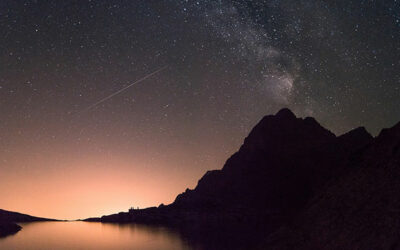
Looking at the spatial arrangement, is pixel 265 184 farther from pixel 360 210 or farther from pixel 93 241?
pixel 360 210

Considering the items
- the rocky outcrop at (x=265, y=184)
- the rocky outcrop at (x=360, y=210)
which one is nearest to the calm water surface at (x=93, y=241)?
the rocky outcrop at (x=360, y=210)

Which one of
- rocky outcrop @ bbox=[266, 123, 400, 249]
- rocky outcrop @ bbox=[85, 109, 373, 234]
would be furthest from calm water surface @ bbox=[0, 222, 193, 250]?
rocky outcrop @ bbox=[85, 109, 373, 234]

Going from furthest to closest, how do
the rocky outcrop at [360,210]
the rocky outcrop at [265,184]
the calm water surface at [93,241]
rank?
1. the rocky outcrop at [265,184]
2. the calm water surface at [93,241]
3. the rocky outcrop at [360,210]

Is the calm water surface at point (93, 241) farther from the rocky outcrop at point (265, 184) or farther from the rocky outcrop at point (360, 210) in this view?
the rocky outcrop at point (265, 184)

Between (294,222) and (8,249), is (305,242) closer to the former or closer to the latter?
(294,222)

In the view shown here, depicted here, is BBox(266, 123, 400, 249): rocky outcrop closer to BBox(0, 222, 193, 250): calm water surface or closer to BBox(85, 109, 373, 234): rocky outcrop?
BBox(0, 222, 193, 250): calm water surface

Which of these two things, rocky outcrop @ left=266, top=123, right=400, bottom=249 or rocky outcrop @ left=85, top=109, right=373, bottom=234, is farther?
rocky outcrop @ left=85, top=109, right=373, bottom=234

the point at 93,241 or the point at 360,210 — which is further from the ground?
the point at 93,241

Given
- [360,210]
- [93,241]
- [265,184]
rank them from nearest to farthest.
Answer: [360,210]
[93,241]
[265,184]

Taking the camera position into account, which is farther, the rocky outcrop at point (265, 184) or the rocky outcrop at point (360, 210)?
the rocky outcrop at point (265, 184)

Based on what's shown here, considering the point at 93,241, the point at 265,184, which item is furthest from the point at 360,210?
the point at 265,184

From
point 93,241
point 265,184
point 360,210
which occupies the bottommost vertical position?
point 360,210

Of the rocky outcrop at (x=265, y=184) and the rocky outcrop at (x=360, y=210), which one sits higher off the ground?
the rocky outcrop at (x=265, y=184)

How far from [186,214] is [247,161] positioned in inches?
2682
